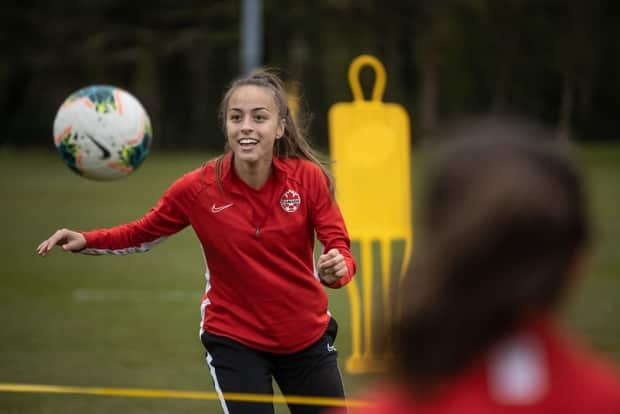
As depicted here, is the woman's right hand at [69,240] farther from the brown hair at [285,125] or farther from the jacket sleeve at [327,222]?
the jacket sleeve at [327,222]

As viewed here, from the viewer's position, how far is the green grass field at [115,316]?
5984mm

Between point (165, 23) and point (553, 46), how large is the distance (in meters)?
17.2

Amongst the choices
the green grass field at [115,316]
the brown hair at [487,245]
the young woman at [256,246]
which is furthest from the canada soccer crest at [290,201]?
the brown hair at [487,245]

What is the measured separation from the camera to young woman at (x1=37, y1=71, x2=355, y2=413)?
3492 millimetres

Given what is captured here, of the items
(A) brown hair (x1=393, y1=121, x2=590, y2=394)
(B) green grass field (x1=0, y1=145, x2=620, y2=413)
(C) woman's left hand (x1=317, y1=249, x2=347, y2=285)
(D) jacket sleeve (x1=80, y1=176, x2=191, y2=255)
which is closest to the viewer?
(A) brown hair (x1=393, y1=121, x2=590, y2=394)

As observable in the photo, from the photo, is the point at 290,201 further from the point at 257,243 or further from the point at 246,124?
the point at 246,124

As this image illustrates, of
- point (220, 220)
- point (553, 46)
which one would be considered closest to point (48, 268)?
point (220, 220)

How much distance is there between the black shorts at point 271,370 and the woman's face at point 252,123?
0.73 metres

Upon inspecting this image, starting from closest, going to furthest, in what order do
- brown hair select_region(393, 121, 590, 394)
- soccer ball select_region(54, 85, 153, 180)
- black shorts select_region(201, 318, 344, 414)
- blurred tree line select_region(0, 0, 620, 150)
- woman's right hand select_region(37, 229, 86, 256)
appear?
brown hair select_region(393, 121, 590, 394) < black shorts select_region(201, 318, 344, 414) < woman's right hand select_region(37, 229, 86, 256) < soccer ball select_region(54, 85, 153, 180) < blurred tree line select_region(0, 0, 620, 150)

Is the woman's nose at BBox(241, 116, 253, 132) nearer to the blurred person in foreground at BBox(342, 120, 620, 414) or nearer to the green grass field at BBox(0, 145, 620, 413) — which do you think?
the green grass field at BBox(0, 145, 620, 413)

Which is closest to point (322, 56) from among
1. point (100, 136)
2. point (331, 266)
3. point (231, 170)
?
point (100, 136)

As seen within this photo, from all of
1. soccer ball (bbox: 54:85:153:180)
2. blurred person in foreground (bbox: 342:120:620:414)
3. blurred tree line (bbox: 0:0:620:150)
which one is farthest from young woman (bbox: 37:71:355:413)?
blurred tree line (bbox: 0:0:620:150)

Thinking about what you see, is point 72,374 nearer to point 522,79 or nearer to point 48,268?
point 48,268

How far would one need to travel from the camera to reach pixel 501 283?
1.19 m
